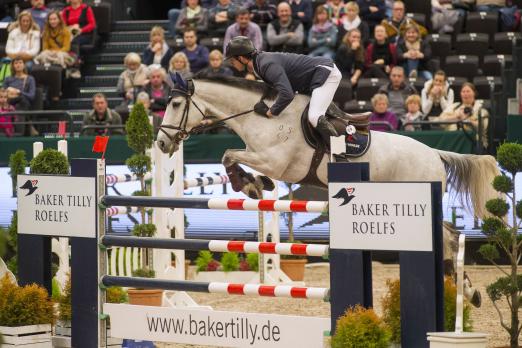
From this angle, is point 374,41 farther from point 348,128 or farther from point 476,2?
point 348,128

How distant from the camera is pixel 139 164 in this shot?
29.8 feet

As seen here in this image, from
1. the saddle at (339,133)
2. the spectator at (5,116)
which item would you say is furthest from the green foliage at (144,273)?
the spectator at (5,116)

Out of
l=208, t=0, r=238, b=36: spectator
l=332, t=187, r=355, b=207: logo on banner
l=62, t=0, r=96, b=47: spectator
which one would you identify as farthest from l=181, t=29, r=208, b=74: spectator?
l=332, t=187, r=355, b=207: logo on banner

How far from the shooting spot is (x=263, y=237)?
1039 centimetres

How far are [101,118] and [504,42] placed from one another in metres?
5.20

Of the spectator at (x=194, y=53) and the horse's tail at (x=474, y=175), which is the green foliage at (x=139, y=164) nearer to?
the horse's tail at (x=474, y=175)

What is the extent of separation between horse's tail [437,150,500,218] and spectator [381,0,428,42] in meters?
5.71

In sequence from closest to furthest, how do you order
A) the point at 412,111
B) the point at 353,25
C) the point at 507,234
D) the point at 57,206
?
the point at 57,206 < the point at 507,234 < the point at 412,111 < the point at 353,25

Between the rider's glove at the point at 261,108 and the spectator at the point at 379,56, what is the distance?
6.15 m

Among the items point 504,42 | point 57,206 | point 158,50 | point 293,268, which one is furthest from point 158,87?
point 57,206

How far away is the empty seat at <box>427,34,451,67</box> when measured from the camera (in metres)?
15.0

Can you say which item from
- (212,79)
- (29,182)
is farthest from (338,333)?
(212,79)

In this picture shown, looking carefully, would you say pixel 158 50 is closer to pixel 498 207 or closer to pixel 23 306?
pixel 498 207

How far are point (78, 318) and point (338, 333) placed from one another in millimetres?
1890
